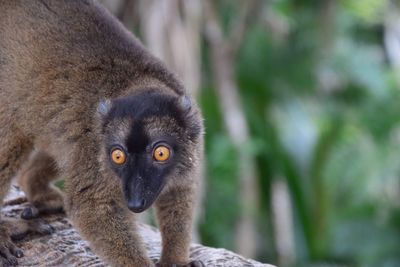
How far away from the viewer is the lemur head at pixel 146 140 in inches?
192

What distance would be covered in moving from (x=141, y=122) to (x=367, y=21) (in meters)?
10.9

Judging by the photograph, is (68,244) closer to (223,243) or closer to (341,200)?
(223,243)

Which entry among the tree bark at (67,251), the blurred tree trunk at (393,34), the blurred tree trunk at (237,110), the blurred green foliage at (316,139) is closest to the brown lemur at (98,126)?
the tree bark at (67,251)

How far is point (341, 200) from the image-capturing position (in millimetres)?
12336

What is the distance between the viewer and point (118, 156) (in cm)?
492

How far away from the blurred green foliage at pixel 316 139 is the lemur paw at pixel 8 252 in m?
4.91

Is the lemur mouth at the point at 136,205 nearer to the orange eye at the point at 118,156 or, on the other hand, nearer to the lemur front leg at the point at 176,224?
the orange eye at the point at 118,156

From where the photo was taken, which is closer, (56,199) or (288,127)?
(56,199)

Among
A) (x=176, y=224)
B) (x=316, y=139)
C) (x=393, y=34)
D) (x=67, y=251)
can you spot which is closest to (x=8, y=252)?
(x=67, y=251)

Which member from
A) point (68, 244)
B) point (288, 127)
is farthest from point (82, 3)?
point (288, 127)

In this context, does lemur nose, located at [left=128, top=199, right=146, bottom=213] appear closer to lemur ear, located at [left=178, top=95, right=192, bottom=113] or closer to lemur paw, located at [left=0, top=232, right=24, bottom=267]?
lemur ear, located at [left=178, top=95, right=192, bottom=113]

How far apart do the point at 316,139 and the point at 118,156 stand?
729 cm

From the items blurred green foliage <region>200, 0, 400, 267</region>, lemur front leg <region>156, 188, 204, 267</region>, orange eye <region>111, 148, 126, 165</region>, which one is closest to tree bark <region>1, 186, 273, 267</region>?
lemur front leg <region>156, 188, 204, 267</region>

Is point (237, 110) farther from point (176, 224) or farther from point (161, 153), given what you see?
point (161, 153)
